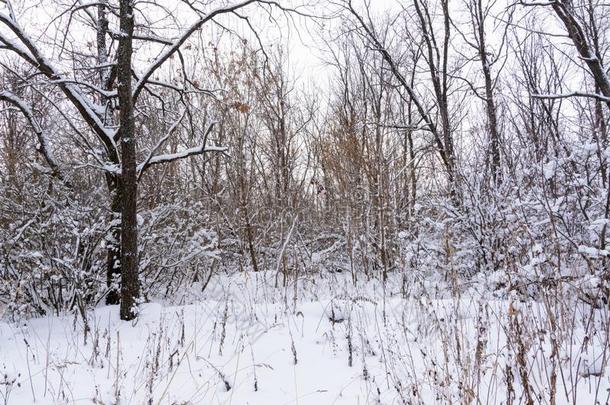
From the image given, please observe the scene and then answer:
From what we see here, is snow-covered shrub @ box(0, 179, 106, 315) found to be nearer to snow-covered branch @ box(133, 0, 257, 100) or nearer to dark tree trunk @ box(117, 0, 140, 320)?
dark tree trunk @ box(117, 0, 140, 320)

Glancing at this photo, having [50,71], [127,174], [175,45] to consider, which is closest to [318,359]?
[127,174]

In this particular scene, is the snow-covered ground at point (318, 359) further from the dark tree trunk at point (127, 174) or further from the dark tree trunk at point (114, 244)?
the dark tree trunk at point (114, 244)

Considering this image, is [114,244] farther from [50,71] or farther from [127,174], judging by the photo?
[50,71]

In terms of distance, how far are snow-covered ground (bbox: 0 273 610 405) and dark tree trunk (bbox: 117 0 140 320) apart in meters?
0.40

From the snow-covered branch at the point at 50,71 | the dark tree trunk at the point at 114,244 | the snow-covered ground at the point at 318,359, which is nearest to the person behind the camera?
the snow-covered ground at the point at 318,359

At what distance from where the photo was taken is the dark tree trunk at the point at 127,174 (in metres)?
4.99

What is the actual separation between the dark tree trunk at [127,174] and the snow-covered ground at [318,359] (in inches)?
15.6

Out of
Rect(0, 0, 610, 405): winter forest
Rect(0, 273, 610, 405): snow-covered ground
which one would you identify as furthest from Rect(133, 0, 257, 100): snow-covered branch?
Rect(0, 273, 610, 405): snow-covered ground

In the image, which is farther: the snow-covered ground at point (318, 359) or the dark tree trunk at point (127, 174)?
the dark tree trunk at point (127, 174)

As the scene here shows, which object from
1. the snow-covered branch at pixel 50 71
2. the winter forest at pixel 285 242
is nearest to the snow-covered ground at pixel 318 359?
the winter forest at pixel 285 242

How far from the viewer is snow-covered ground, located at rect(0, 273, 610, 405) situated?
101 inches

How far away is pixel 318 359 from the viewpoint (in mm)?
3600

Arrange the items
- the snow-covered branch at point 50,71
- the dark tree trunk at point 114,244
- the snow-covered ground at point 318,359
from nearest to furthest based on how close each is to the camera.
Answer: the snow-covered ground at point 318,359 → the snow-covered branch at point 50,71 → the dark tree trunk at point 114,244

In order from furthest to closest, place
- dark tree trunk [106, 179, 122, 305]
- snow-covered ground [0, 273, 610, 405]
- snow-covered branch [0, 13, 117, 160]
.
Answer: dark tree trunk [106, 179, 122, 305], snow-covered branch [0, 13, 117, 160], snow-covered ground [0, 273, 610, 405]
